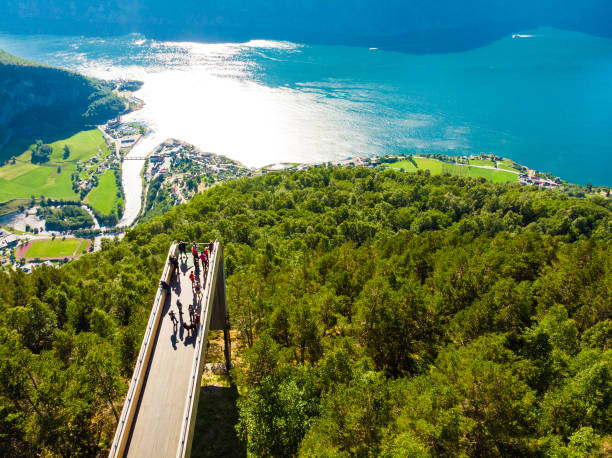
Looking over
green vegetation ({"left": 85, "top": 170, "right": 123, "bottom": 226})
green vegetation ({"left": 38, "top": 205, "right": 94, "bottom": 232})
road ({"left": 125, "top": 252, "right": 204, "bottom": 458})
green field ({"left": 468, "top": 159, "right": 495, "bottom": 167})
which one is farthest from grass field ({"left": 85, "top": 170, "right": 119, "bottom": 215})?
green field ({"left": 468, "top": 159, "right": 495, "bottom": 167})

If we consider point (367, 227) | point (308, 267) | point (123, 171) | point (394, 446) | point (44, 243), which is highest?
point (394, 446)

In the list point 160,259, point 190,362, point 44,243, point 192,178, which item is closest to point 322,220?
point 160,259

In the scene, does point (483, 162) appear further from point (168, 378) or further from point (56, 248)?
point (56, 248)

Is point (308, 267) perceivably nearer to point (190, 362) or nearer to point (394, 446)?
point (190, 362)

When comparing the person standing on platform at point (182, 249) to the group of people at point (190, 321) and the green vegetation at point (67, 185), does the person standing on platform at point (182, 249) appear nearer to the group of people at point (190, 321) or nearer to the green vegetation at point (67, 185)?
the group of people at point (190, 321)

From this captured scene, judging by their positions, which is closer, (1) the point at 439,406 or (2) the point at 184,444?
(2) the point at 184,444

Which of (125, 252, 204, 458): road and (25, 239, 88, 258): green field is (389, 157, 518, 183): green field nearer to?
(125, 252, 204, 458): road

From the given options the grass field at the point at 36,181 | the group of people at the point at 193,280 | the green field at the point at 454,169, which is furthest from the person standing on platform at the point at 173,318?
the grass field at the point at 36,181

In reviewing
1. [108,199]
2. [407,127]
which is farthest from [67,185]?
[407,127]
